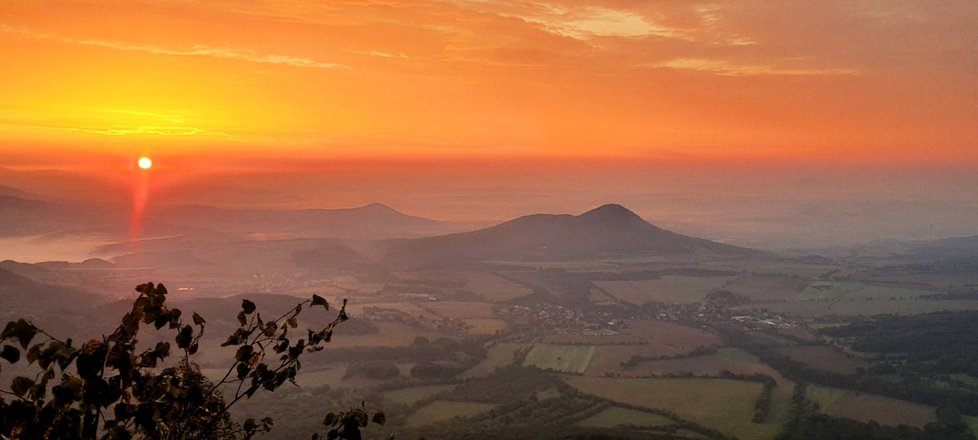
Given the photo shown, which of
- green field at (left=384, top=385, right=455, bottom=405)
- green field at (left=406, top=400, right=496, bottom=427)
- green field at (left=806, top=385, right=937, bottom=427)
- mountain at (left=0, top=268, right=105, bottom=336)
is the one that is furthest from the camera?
mountain at (left=0, top=268, right=105, bottom=336)

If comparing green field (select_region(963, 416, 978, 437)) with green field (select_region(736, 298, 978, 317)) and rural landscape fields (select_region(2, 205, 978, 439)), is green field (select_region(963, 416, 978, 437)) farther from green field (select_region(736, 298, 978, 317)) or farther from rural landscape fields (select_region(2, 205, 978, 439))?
green field (select_region(736, 298, 978, 317))

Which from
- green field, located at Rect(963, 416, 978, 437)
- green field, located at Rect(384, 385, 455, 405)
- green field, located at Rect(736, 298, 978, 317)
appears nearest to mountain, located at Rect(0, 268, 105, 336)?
green field, located at Rect(384, 385, 455, 405)

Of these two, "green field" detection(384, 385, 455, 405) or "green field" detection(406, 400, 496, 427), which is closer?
"green field" detection(406, 400, 496, 427)

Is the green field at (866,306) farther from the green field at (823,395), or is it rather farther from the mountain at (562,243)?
the mountain at (562,243)

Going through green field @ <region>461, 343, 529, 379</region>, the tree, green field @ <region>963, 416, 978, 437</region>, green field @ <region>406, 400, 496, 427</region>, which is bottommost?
green field @ <region>461, 343, 529, 379</region>

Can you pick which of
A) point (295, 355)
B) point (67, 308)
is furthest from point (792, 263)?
point (295, 355)

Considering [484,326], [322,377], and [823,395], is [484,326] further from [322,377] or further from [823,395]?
[823,395]

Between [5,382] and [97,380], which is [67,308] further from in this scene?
[97,380]
